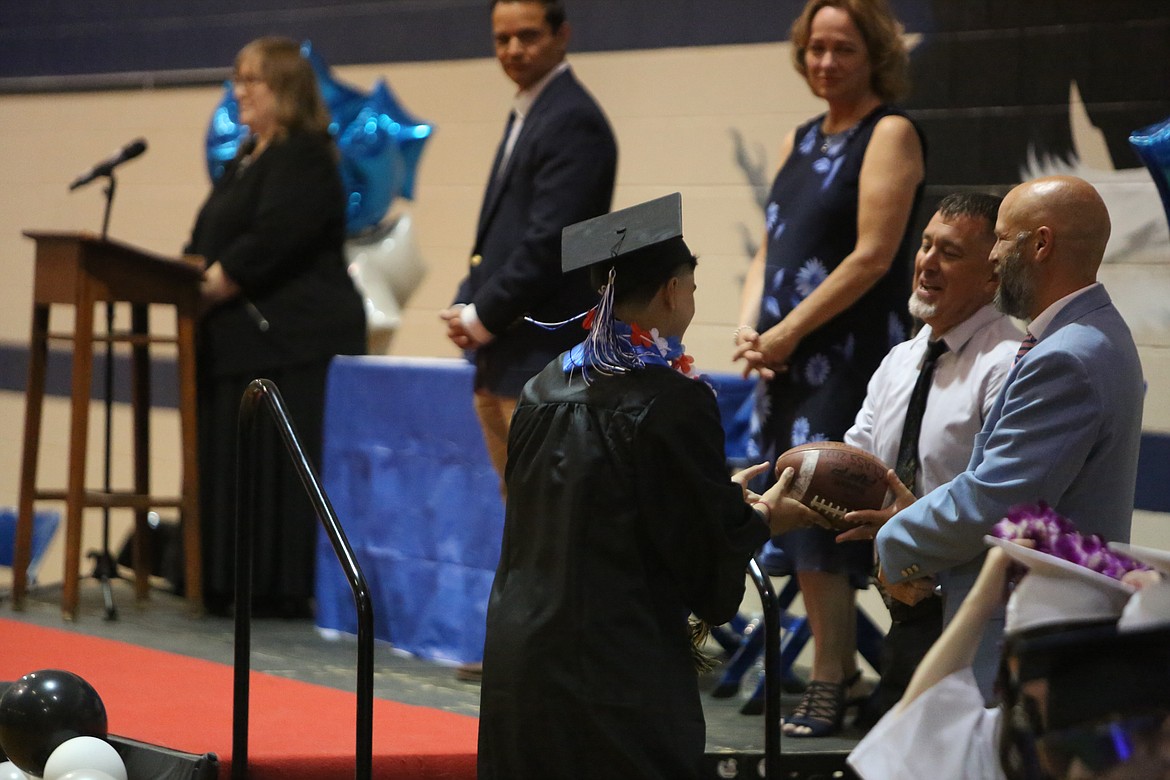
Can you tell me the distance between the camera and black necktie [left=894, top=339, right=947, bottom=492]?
9.95 feet

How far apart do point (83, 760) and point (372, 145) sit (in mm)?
3563

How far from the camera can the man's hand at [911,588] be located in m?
2.73

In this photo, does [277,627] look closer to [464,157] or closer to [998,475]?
[464,157]

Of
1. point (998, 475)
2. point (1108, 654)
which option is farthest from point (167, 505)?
point (1108, 654)

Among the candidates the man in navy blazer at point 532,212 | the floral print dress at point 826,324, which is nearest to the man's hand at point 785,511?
the floral print dress at point 826,324

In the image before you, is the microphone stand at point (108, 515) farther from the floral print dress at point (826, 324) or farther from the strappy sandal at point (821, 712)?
the strappy sandal at point (821, 712)

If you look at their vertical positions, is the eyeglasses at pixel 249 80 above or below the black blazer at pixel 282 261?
above

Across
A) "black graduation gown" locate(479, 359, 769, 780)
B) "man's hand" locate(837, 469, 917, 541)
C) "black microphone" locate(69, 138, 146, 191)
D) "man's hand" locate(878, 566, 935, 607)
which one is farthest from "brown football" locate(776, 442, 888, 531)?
"black microphone" locate(69, 138, 146, 191)

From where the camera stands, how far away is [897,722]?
6.73 feet

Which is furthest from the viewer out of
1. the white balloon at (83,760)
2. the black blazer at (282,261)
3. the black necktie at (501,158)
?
the black blazer at (282,261)

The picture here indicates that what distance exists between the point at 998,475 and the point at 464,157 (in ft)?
13.3

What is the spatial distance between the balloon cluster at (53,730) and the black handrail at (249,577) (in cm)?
28

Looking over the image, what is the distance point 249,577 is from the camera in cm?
335

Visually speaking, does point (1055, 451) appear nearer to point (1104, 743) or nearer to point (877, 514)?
point (877, 514)
